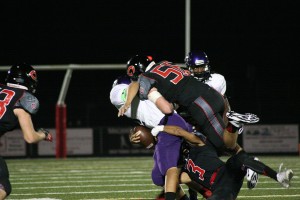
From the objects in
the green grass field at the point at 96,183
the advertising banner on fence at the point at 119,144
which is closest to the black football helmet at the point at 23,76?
the green grass field at the point at 96,183

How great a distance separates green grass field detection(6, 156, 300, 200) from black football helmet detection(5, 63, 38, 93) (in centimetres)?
180

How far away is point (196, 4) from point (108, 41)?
4.14m

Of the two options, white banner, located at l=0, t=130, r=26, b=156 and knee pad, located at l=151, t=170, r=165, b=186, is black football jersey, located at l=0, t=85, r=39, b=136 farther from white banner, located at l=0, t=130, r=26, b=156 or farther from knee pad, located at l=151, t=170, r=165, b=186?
white banner, located at l=0, t=130, r=26, b=156

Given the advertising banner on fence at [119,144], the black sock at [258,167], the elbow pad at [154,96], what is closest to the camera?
the black sock at [258,167]

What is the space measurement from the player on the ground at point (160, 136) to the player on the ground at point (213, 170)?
4.6 inches

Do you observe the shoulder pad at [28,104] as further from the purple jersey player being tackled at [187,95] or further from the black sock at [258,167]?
the black sock at [258,167]

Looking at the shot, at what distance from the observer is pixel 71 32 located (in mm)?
31219

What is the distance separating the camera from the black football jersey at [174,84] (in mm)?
5898

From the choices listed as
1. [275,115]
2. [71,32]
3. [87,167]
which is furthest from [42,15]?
[87,167]

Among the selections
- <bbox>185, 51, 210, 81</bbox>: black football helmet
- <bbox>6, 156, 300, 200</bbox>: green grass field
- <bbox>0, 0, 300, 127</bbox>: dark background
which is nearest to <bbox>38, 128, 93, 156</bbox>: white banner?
<bbox>6, 156, 300, 200</bbox>: green grass field

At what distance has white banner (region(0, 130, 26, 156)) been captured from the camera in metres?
14.2

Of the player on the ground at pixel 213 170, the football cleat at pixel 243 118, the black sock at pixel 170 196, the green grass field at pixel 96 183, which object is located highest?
the football cleat at pixel 243 118

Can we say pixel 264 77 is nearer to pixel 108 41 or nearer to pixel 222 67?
pixel 222 67

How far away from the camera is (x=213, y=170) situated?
585cm
